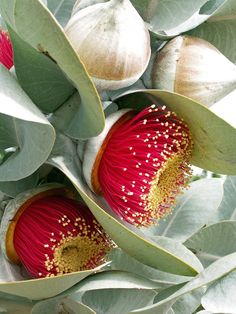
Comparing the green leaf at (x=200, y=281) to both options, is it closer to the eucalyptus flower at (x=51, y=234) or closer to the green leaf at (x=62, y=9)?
the eucalyptus flower at (x=51, y=234)

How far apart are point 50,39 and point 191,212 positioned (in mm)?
517

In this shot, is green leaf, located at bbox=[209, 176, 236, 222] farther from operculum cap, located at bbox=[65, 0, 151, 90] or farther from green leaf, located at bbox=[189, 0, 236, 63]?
operculum cap, located at bbox=[65, 0, 151, 90]

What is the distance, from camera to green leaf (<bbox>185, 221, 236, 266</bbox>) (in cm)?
109

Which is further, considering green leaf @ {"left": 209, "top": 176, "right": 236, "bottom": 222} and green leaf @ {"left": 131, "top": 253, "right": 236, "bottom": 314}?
green leaf @ {"left": 209, "top": 176, "right": 236, "bottom": 222}

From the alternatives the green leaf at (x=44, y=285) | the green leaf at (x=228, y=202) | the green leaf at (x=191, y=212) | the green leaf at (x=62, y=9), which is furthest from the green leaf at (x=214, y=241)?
the green leaf at (x=62, y=9)

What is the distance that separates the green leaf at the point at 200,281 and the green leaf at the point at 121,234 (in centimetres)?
2

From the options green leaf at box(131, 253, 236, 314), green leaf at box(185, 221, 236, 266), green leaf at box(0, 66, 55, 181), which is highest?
green leaf at box(0, 66, 55, 181)

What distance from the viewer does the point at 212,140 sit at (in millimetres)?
931

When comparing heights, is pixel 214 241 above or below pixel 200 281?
below

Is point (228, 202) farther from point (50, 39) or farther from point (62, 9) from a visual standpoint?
point (50, 39)

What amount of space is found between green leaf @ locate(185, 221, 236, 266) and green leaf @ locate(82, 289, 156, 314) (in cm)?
14

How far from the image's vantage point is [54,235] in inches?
39.9

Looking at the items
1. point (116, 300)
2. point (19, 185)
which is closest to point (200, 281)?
point (116, 300)

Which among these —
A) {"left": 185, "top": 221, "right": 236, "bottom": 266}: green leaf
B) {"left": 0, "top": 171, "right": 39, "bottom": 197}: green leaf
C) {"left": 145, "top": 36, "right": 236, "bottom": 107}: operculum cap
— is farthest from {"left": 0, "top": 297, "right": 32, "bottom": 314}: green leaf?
{"left": 145, "top": 36, "right": 236, "bottom": 107}: operculum cap
